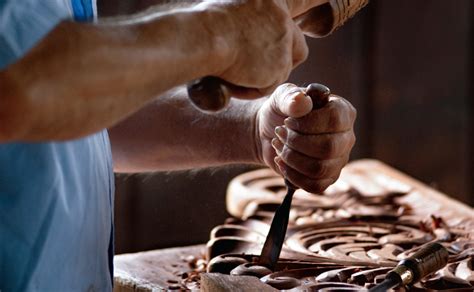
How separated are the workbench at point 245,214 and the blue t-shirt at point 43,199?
0.93 feet

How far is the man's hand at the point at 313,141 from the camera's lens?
1.84m

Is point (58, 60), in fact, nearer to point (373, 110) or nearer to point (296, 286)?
point (296, 286)

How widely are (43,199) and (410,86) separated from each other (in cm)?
380

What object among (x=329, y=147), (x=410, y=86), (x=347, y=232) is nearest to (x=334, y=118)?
(x=329, y=147)

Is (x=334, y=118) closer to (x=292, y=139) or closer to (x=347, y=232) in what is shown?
(x=292, y=139)

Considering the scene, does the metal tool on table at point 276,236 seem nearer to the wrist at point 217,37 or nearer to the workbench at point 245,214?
the workbench at point 245,214

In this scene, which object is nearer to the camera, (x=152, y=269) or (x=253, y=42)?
(x=253, y=42)

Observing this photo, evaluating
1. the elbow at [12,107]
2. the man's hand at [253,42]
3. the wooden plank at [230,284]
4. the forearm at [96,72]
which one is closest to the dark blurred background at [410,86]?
the wooden plank at [230,284]

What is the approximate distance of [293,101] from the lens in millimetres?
1784

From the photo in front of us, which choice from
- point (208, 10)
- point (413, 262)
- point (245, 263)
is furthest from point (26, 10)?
point (413, 262)

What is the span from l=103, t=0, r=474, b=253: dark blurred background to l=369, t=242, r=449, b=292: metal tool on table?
3.16m

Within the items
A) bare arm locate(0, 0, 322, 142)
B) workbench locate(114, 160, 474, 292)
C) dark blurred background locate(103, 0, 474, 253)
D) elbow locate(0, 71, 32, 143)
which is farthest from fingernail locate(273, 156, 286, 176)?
dark blurred background locate(103, 0, 474, 253)

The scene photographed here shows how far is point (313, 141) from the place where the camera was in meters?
1.85

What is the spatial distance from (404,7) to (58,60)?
4157 mm
